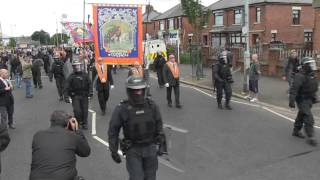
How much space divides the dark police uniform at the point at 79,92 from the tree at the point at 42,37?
140m

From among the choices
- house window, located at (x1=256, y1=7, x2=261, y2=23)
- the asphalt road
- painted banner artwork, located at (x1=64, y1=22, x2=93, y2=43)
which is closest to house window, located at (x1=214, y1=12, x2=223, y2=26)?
house window, located at (x1=256, y1=7, x2=261, y2=23)

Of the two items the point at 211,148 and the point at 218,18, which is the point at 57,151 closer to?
the point at 211,148

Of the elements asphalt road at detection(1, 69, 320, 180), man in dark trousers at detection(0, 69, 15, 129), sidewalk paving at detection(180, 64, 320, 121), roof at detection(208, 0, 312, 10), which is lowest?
asphalt road at detection(1, 69, 320, 180)

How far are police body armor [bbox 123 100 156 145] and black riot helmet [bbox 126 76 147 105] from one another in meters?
0.08

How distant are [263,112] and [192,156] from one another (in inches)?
217

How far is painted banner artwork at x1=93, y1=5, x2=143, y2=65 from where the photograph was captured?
1188 centimetres

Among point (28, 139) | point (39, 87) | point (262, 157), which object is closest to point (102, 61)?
point (28, 139)

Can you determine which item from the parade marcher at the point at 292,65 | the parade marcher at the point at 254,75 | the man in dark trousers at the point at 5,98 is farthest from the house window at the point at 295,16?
the man in dark trousers at the point at 5,98

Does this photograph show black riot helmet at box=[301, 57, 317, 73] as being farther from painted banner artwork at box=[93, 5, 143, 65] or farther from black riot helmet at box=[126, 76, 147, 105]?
black riot helmet at box=[126, 76, 147, 105]

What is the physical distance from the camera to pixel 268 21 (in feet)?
148

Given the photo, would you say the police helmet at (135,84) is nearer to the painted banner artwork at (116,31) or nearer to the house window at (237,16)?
the painted banner artwork at (116,31)

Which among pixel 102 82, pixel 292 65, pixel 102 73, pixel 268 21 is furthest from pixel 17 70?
pixel 268 21

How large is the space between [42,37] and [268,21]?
382ft

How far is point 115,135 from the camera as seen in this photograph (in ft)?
18.0
